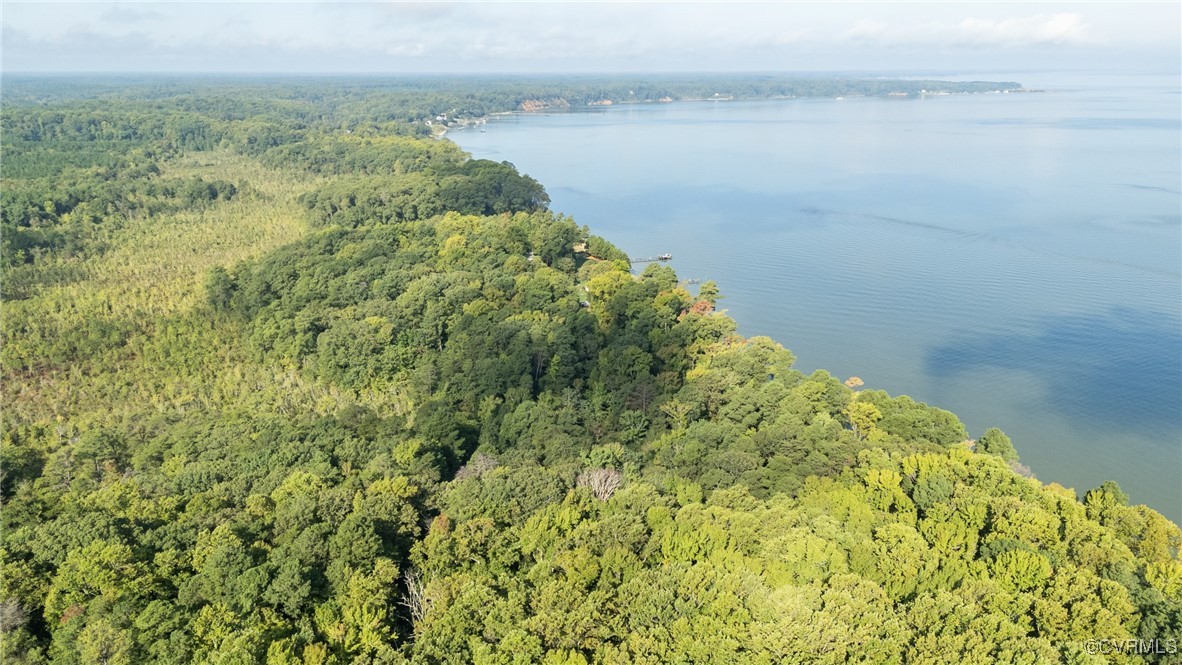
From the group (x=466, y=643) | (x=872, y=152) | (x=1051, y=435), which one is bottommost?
(x=1051, y=435)

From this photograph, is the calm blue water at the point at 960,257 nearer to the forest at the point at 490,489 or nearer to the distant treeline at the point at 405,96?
the forest at the point at 490,489

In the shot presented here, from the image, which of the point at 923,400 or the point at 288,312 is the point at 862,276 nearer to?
the point at 923,400

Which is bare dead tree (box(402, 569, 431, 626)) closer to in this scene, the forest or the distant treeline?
the forest

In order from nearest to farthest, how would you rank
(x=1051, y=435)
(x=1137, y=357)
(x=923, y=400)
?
1. (x=1051, y=435)
2. (x=923, y=400)
3. (x=1137, y=357)

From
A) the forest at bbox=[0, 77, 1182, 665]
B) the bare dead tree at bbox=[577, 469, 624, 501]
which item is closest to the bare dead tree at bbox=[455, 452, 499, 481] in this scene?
the forest at bbox=[0, 77, 1182, 665]

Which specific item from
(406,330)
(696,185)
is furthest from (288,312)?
(696,185)
